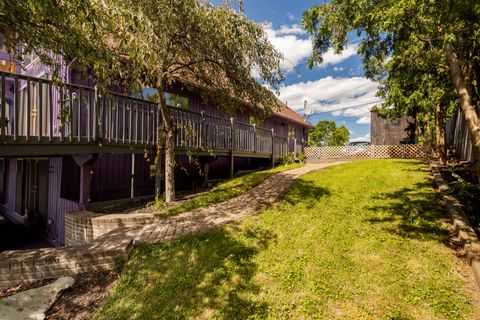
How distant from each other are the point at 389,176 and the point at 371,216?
4310 mm

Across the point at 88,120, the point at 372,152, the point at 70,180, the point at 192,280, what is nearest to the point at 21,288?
the point at 192,280

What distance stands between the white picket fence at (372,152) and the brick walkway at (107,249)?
51.8 ft

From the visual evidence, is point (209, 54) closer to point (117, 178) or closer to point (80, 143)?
point (80, 143)

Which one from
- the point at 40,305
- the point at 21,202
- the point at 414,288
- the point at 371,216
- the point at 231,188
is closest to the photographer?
the point at 414,288

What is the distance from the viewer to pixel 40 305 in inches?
160

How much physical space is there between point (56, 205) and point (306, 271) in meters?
9.02

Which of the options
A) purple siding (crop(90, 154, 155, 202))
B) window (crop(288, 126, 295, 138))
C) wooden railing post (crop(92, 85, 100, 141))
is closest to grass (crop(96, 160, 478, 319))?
wooden railing post (crop(92, 85, 100, 141))

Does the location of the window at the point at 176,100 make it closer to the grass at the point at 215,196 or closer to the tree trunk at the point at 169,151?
the tree trunk at the point at 169,151

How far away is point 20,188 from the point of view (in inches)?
467

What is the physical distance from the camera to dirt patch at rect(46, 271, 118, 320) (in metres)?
3.95

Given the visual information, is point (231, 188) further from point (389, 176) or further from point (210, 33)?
point (389, 176)

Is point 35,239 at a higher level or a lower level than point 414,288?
lower

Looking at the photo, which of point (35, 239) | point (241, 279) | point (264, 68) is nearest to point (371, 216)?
point (241, 279)

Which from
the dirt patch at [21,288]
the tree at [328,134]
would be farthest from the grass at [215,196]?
the tree at [328,134]
